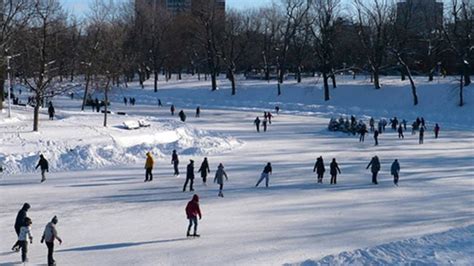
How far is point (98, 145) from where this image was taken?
91.4ft

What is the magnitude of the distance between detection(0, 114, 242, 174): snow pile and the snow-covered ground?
86 millimetres

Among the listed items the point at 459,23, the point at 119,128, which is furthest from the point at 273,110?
the point at 119,128

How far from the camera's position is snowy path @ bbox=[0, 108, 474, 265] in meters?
13.4

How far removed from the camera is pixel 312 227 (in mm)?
15656

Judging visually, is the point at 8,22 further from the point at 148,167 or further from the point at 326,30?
the point at 326,30

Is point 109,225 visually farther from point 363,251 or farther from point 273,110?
→ point 273,110

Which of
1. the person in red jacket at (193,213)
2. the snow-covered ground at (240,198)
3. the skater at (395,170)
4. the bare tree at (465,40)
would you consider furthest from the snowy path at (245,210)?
the bare tree at (465,40)

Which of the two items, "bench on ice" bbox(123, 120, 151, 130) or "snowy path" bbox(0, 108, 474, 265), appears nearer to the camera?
"snowy path" bbox(0, 108, 474, 265)

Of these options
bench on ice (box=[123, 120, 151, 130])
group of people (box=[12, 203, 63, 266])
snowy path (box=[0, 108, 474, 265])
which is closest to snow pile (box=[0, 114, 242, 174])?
bench on ice (box=[123, 120, 151, 130])

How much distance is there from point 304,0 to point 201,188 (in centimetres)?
5771

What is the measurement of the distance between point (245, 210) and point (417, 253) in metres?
5.67

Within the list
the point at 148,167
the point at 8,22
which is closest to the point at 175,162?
the point at 148,167

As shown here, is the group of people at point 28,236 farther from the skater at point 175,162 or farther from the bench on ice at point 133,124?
the bench on ice at point 133,124

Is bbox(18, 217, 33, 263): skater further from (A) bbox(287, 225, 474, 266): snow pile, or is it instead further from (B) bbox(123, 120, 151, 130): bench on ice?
(B) bbox(123, 120, 151, 130): bench on ice
